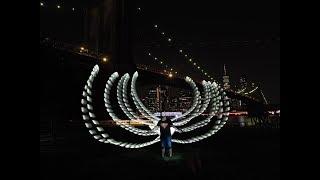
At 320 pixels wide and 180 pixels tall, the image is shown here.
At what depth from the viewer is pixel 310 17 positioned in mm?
5395

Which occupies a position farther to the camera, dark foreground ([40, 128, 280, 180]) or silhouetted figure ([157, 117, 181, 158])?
silhouetted figure ([157, 117, 181, 158])

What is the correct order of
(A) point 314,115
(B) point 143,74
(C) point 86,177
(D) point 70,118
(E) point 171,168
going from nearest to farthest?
1. (A) point 314,115
2. (C) point 86,177
3. (E) point 171,168
4. (D) point 70,118
5. (B) point 143,74

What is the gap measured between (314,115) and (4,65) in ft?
14.3

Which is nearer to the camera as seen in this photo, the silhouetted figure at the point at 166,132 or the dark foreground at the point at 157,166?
the dark foreground at the point at 157,166

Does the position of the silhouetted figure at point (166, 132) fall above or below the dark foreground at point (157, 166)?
above

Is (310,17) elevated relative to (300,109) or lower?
elevated

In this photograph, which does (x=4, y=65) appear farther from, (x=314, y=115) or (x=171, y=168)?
(x=171, y=168)

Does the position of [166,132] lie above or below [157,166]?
above

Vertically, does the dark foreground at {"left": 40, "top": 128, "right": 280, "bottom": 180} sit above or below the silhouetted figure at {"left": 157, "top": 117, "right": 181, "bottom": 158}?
below

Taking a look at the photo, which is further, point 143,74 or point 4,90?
point 143,74

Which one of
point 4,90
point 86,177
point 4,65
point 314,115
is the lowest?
point 86,177

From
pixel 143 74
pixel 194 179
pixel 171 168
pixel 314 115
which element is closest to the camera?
pixel 314 115

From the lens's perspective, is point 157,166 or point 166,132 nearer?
point 157,166

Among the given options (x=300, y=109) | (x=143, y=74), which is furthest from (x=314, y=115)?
(x=143, y=74)
